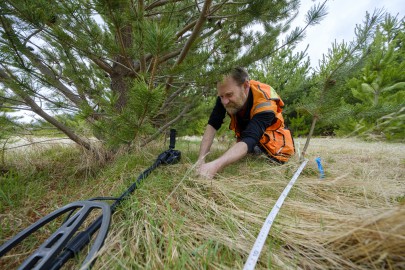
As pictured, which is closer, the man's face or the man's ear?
the man's face

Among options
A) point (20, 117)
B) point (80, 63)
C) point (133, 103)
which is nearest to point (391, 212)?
point (133, 103)

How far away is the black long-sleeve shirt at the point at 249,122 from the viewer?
1482 millimetres

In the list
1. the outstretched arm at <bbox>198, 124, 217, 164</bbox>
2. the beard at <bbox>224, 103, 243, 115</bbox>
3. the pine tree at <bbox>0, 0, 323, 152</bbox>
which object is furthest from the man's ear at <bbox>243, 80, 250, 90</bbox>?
the outstretched arm at <bbox>198, 124, 217, 164</bbox>

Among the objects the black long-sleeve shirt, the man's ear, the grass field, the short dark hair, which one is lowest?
the grass field

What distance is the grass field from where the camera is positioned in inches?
21.4

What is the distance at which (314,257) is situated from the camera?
0.57 metres

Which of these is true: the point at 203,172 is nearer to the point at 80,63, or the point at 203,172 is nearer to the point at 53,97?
the point at 53,97

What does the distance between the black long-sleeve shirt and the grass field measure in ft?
0.84

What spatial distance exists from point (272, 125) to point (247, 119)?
25cm

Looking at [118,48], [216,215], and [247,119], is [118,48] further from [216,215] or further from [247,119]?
[247,119]

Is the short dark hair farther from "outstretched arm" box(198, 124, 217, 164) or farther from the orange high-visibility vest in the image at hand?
"outstretched arm" box(198, 124, 217, 164)

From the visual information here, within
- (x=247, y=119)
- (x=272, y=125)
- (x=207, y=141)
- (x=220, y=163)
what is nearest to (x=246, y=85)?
(x=247, y=119)

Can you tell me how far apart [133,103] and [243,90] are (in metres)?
1.08

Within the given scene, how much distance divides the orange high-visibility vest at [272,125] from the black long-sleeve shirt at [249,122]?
0.05m
